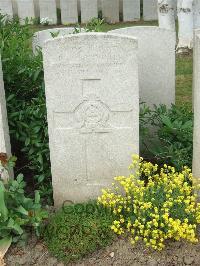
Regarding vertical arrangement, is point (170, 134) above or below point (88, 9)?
below

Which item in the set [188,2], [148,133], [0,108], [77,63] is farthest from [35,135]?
[188,2]

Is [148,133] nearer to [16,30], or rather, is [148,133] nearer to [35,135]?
[35,135]

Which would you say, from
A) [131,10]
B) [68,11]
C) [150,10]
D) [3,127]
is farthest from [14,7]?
[3,127]

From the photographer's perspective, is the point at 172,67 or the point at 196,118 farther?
the point at 172,67

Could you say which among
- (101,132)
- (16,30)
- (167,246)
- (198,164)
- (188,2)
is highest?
(188,2)

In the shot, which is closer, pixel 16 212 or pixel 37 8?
pixel 16 212

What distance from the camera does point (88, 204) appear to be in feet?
13.9

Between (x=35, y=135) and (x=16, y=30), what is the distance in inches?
54.4

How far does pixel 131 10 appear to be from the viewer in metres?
12.7

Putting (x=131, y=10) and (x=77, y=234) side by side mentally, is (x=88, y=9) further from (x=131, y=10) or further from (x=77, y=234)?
(x=77, y=234)

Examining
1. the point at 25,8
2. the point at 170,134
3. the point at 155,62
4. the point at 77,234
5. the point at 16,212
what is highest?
the point at 25,8

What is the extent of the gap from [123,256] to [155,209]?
43 cm

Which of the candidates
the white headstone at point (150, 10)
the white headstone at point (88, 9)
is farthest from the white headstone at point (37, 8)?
the white headstone at point (150, 10)

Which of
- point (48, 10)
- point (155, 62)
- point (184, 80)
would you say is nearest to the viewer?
point (155, 62)
